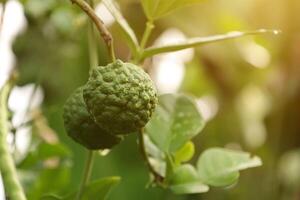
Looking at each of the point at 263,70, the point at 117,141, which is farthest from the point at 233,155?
the point at 263,70

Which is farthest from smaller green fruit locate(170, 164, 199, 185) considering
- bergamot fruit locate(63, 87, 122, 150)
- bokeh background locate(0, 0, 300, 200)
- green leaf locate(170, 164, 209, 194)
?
bokeh background locate(0, 0, 300, 200)

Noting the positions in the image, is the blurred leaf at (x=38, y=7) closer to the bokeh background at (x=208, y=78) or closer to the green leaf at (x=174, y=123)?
the bokeh background at (x=208, y=78)

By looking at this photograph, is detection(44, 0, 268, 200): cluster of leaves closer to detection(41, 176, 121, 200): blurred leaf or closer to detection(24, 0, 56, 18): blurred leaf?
detection(41, 176, 121, 200): blurred leaf

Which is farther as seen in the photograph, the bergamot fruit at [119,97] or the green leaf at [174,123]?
the green leaf at [174,123]

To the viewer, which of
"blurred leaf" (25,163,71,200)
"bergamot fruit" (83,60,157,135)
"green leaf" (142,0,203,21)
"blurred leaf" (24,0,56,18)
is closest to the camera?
"bergamot fruit" (83,60,157,135)

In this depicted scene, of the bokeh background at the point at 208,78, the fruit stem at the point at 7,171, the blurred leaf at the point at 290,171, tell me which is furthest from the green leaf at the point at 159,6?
the blurred leaf at the point at 290,171

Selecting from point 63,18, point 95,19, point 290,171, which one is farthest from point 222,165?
point 290,171

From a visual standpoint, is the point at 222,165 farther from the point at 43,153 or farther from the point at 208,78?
the point at 208,78
